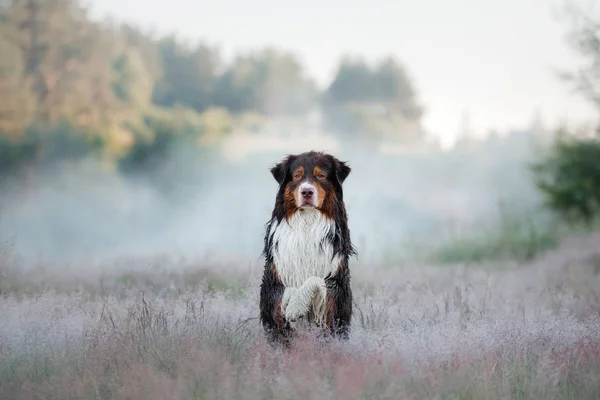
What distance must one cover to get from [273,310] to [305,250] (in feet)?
1.96

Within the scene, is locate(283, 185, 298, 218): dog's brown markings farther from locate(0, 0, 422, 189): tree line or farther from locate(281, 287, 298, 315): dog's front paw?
locate(0, 0, 422, 189): tree line

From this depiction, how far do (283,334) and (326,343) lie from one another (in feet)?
1.29

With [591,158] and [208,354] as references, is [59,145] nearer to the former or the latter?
[591,158]

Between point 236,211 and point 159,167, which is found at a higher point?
point 159,167

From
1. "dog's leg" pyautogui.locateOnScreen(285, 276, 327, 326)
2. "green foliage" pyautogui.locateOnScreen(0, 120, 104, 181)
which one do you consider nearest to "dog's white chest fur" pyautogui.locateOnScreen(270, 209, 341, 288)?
"dog's leg" pyautogui.locateOnScreen(285, 276, 327, 326)

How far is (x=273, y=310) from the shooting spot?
6195 millimetres

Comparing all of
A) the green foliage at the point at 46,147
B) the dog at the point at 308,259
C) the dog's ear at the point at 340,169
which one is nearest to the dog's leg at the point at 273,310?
the dog at the point at 308,259

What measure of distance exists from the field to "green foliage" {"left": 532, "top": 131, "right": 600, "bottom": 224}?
12194 millimetres

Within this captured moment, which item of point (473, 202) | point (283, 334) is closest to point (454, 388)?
point (283, 334)

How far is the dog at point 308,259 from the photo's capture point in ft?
19.9

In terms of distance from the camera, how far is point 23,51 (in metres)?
22.2

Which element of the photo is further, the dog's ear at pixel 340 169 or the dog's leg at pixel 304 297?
the dog's ear at pixel 340 169

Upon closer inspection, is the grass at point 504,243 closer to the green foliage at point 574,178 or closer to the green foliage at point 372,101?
the green foliage at point 574,178

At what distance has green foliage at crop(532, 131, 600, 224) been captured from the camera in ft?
68.0
